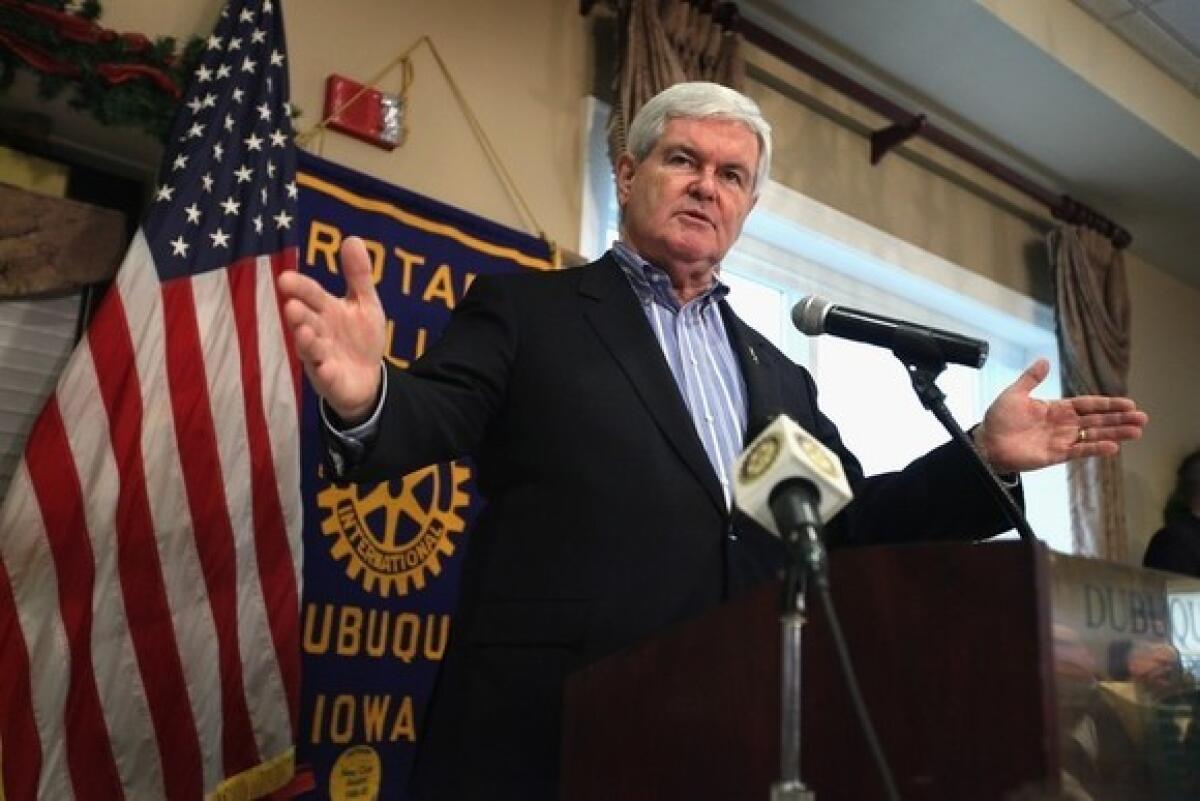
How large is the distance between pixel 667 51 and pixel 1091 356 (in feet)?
7.00

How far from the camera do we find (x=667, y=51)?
244 cm

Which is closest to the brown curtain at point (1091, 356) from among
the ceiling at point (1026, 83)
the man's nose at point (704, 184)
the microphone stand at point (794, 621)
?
the ceiling at point (1026, 83)

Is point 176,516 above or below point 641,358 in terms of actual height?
below

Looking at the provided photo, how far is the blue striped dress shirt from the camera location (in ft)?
4.06

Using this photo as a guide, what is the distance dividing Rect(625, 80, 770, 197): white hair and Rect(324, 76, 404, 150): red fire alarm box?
822 mm

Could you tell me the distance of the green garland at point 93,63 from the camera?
5.10 feet

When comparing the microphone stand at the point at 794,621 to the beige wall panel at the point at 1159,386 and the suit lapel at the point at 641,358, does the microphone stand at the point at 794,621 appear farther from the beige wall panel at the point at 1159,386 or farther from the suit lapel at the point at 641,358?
the beige wall panel at the point at 1159,386

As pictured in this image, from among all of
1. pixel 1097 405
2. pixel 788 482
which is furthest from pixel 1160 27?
pixel 788 482

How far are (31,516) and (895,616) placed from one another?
128 cm

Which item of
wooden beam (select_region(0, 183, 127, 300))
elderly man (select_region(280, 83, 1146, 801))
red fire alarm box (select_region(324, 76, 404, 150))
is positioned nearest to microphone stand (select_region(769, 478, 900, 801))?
elderly man (select_region(280, 83, 1146, 801))

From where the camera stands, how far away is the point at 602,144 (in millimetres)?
2498

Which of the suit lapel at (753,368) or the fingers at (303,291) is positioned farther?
the suit lapel at (753,368)

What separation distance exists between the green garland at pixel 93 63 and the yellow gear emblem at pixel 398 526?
716 millimetres

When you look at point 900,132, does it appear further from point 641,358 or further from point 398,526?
point 641,358
